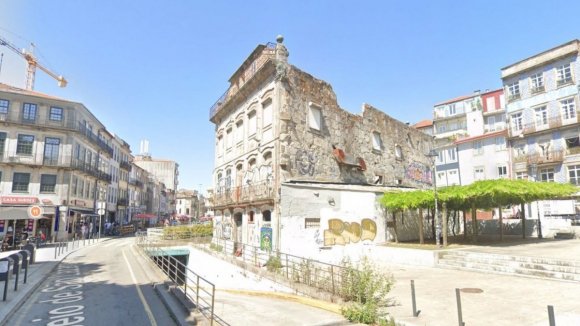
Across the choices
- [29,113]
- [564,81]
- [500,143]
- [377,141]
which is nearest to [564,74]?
[564,81]

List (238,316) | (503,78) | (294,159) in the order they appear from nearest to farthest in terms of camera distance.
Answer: (238,316)
(294,159)
(503,78)

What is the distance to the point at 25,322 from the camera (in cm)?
774

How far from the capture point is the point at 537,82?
31797 millimetres

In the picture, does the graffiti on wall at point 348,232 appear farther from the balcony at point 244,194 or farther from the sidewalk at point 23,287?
the sidewalk at point 23,287

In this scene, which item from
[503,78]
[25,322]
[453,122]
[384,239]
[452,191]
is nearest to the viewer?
[25,322]

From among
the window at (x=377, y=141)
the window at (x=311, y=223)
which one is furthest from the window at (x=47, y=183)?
the window at (x=377, y=141)

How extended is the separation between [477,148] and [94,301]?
1630 inches

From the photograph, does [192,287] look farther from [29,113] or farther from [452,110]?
[452,110]

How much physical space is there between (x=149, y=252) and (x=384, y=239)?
14651mm

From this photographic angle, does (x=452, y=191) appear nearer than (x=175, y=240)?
Yes

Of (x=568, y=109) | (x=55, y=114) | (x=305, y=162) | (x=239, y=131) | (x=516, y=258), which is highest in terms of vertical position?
(x=55, y=114)

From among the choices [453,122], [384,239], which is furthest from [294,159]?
[453,122]

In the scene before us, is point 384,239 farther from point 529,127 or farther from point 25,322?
point 529,127

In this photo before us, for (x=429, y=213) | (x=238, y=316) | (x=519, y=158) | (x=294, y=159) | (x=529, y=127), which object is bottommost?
(x=238, y=316)
